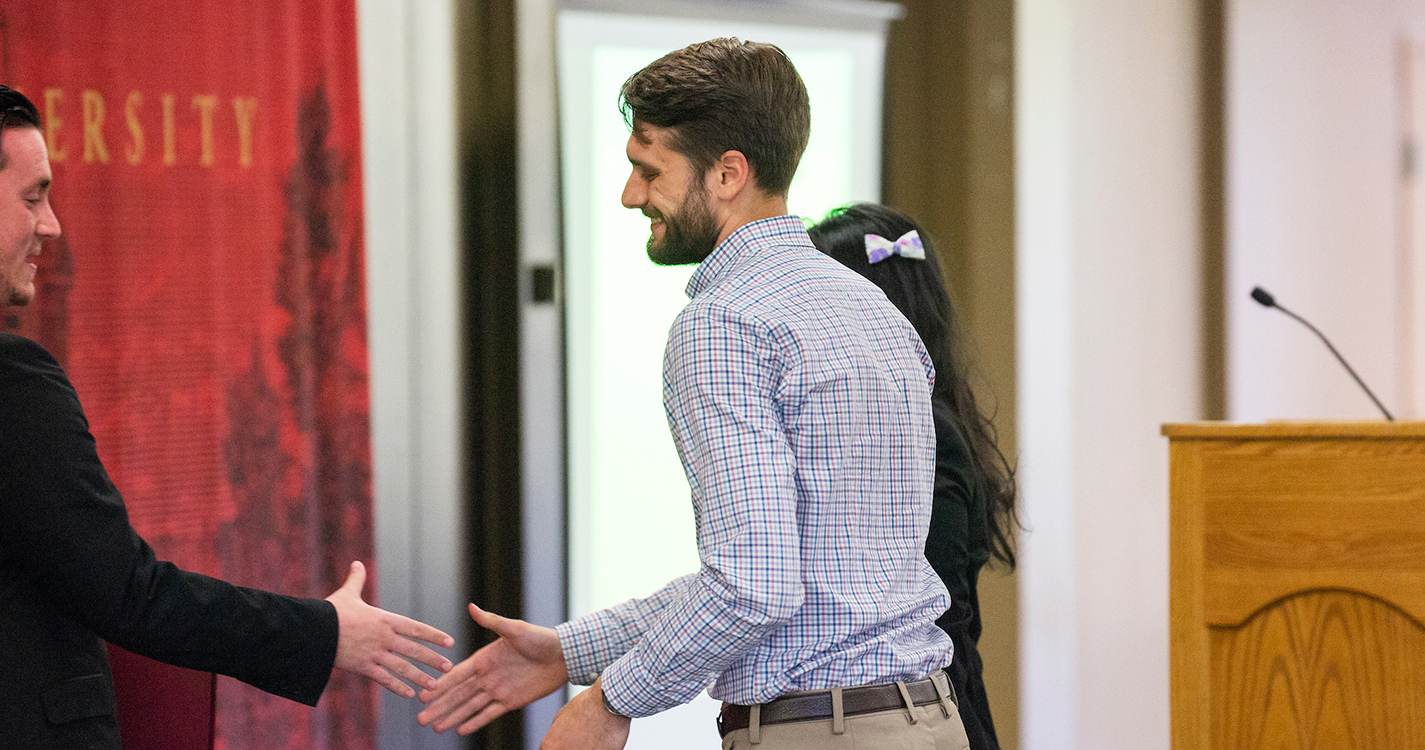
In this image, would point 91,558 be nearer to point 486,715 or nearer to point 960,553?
point 486,715

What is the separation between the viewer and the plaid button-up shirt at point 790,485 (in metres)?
1.23

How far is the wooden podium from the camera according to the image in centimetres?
204

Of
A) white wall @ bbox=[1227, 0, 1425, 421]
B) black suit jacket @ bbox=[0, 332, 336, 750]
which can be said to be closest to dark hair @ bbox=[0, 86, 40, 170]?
black suit jacket @ bbox=[0, 332, 336, 750]

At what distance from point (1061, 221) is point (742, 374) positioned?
2.64m

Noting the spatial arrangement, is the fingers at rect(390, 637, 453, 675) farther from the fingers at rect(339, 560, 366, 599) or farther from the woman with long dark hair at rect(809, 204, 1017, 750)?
the woman with long dark hair at rect(809, 204, 1017, 750)

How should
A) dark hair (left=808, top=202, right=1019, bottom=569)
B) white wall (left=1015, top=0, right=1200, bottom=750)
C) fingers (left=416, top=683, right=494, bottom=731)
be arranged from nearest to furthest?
fingers (left=416, top=683, right=494, bottom=731)
dark hair (left=808, top=202, right=1019, bottom=569)
white wall (left=1015, top=0, right=1200, bottom=750)

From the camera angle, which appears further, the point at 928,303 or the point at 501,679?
the point at 928,303

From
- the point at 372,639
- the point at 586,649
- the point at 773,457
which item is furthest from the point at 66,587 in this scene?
the point at 773,457

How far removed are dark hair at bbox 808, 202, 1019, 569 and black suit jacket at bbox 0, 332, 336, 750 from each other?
1.14 m

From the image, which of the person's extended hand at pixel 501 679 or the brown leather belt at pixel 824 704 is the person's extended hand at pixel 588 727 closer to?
the brown leather belt at pixel 824 704

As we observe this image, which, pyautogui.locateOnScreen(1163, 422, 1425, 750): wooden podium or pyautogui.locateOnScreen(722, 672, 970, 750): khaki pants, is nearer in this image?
pyautogui.locateOnScreen(722, 672, 970, 750): khaki pants

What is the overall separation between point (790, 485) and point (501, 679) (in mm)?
693

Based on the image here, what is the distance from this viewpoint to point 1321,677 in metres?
2.09

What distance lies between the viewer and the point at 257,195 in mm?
2502
